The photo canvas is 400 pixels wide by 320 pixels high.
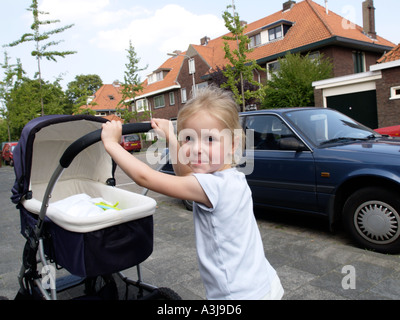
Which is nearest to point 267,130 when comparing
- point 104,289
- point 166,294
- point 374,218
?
point 374,218

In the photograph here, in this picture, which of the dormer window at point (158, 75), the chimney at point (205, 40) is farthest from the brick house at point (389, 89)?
the dormer window at point (158, 75)

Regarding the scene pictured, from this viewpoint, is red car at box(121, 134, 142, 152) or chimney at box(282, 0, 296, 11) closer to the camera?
red car at box(121, 134, 142, 152)

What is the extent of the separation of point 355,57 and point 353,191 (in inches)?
959

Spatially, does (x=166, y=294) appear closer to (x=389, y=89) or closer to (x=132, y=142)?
(x=389, y=89)

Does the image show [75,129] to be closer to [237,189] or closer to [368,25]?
[237,189]

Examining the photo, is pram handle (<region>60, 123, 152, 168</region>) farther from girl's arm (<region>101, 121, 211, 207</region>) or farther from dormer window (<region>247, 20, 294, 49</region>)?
dormer window (<region>247, 20, 294, 49</region>)

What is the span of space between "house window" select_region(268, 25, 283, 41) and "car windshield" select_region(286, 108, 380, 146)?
24.5 metres

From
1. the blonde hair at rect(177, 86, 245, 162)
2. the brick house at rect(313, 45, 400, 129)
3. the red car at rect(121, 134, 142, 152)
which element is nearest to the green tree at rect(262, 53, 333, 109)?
the brick house at rect(313, 45, 400, 129)

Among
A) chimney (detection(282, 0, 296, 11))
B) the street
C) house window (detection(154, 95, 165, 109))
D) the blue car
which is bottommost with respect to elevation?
the street

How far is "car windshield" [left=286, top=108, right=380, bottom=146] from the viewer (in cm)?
476

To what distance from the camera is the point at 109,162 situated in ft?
11.5

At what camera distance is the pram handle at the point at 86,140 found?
1.66m

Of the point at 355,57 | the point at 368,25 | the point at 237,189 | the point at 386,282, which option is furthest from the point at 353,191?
the point at 368,25
